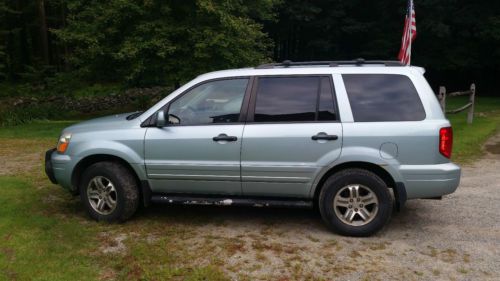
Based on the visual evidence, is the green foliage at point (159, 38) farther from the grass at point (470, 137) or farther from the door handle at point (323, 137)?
the door handle at point (323, 137)

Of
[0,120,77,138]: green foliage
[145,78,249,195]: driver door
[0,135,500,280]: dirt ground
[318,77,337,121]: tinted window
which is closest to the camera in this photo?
[0,135,500,280]: dirt ground

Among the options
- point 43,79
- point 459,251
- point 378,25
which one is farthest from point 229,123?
point 378,25

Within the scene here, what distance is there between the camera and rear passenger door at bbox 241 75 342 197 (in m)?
4.97

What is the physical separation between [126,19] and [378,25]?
22.8 m

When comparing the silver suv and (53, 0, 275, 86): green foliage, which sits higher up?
(53, 0, 275, 86): green foliage

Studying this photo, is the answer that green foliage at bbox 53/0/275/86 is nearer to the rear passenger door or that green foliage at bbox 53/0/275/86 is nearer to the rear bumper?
the rear passenger door

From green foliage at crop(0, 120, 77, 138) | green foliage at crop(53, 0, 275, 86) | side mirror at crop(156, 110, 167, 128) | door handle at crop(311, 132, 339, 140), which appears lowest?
green foliage at crop(0, 120, 77, 138)

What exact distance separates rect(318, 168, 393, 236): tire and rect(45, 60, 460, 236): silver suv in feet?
0.03

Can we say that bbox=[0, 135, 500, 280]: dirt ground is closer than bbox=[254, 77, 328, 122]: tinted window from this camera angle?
Yes

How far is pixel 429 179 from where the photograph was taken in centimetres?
482

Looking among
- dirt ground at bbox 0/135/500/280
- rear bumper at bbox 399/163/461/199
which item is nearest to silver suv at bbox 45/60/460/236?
rear bumper at bbox 399/163/461/199

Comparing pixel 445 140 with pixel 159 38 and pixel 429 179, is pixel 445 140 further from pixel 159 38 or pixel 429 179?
pixel 159 38

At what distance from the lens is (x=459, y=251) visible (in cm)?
464

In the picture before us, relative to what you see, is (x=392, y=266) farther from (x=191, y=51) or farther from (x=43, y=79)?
(x=43, y=79)
